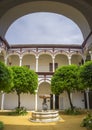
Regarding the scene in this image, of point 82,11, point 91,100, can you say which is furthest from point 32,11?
point 91,100

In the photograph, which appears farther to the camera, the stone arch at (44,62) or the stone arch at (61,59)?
the stone arch at (61,59)

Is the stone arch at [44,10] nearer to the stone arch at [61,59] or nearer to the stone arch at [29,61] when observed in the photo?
the stone arch at [29,61]

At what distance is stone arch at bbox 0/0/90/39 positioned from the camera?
3204 mm

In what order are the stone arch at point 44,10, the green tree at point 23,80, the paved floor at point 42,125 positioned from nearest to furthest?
1. the stone arch at point 44,10
2. the paved floor at point 42,125
3. the green tree at point 23,80

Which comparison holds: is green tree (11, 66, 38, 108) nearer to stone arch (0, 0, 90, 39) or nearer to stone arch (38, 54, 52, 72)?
stone arch (38, 54, 52, 72)

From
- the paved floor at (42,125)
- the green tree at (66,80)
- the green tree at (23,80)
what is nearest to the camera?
the paved floor at (42,125)

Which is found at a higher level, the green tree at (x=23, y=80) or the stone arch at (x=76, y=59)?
the stone arch at (x=76, y=59)

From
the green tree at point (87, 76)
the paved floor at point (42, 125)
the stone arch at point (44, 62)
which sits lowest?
the paved floor at point (42, 125)

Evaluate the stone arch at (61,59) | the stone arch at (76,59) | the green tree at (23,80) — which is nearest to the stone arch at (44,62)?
the stone arch at (61,59)

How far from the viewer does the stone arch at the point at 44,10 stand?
3.20 m

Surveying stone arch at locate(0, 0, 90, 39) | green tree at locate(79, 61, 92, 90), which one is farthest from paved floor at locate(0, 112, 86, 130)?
stone arch at locate(0, 0, 90, 39)

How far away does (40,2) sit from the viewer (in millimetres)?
3234

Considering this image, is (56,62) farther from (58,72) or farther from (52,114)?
(52,114)

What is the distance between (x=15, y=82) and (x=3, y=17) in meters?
16.2
